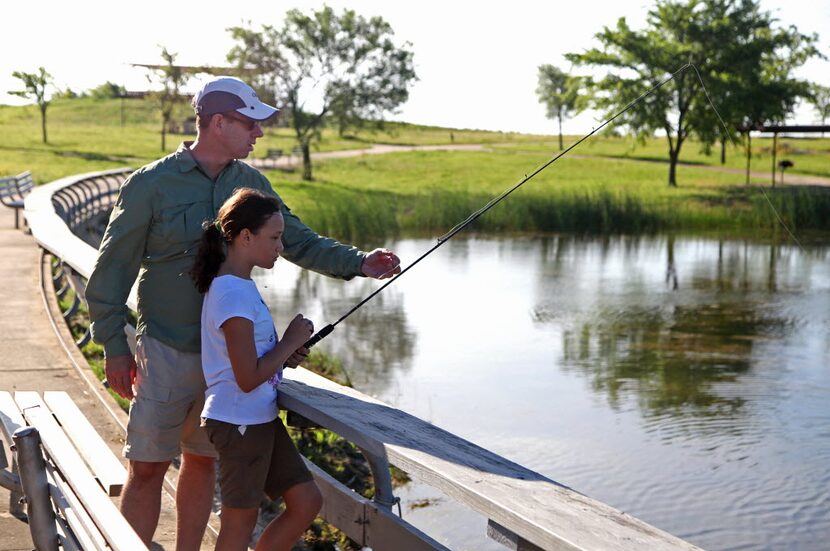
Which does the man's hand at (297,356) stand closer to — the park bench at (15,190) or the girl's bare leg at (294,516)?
the girl's bare leg at (294,516)

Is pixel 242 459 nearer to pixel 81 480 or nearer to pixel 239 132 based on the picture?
pixel 81 480

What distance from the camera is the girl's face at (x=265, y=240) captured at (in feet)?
10.4

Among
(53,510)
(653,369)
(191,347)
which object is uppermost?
(191,347)

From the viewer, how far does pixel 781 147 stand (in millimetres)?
57719

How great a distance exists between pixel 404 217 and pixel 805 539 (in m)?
20.1

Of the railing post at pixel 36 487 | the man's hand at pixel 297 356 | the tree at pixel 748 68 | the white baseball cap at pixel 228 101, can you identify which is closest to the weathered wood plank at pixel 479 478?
the man's hand at pixel 297 356

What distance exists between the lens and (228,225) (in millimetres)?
3182

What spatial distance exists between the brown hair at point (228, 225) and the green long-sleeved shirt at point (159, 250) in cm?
24

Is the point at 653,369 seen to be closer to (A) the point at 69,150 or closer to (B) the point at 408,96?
(B) the point at 408,96

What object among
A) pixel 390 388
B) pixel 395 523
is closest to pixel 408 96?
pixel 390 388

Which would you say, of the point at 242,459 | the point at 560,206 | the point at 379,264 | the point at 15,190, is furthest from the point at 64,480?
the point at 560,206

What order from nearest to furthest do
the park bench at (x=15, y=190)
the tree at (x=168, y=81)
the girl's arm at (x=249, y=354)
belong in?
1. the girl's arm at (x=249, y=354)
2. the park bench at (x=15, y=190)
3. the tree at (x=168, y=81)

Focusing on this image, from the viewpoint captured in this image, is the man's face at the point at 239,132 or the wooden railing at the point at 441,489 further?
the man's face at the point at 239,132

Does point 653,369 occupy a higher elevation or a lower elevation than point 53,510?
lower
